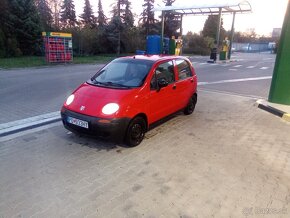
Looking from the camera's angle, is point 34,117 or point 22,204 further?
point 34,117

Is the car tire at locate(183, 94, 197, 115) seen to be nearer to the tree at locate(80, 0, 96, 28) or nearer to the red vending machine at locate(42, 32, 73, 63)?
the red vending machine at locate(42, 32, 73, 63)

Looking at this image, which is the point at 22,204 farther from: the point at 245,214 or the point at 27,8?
the point at 27,8

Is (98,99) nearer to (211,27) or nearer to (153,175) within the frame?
(153,175)

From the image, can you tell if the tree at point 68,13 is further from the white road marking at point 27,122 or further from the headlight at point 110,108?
the headlight at point 110,108

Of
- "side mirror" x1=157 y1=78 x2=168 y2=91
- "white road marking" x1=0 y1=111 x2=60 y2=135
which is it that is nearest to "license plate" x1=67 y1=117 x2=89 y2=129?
"white road marking" x1=0 y1=111 x2=60 y2=135

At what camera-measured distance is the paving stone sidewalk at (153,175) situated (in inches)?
124

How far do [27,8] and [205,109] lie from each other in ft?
74.4

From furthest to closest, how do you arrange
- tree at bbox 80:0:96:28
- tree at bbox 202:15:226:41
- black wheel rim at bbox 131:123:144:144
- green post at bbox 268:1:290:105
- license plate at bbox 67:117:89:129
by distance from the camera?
tree at bbox 202:15:226:41 < tree at bbox 80:0:96:28 < green post at bbox 268:1:290:105 < black wheel rim at bbox 131:123:144:144 < license plate at bbox 67:117:89:129

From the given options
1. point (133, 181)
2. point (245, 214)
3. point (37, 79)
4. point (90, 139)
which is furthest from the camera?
point (37, 79)

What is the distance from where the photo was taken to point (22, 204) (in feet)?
10.3

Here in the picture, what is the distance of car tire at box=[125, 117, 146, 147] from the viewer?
4.63 m

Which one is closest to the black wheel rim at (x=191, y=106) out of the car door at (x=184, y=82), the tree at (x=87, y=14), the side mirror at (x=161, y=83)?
the car door at (x=184, y=82)

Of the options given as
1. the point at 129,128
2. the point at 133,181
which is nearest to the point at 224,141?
the point at 129,128

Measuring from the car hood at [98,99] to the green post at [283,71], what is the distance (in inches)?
209
